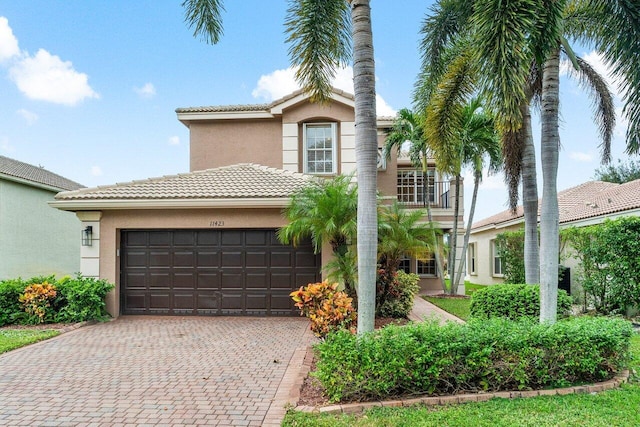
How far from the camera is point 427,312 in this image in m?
12.9

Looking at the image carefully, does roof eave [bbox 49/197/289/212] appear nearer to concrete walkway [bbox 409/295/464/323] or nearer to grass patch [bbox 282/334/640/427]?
concrete walkway [bbox 409/295/464/323]

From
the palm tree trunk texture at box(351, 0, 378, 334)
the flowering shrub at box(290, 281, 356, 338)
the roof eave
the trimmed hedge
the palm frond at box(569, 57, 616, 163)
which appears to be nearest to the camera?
the palm tree trunk texture at box(351, 0, 378, 334)

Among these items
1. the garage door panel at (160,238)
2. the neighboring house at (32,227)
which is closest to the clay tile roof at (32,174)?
the neighboring house at (32,227)

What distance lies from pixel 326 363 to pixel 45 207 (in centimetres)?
1847

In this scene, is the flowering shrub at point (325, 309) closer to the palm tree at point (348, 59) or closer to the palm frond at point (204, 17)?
the palm tree at point (348, 59)

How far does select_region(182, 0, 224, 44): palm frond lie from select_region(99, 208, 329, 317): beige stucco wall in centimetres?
481

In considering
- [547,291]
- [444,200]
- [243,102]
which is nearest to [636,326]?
[547,291]

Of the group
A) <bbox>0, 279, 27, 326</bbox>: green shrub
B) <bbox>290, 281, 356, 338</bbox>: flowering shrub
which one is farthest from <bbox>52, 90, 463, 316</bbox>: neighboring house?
<bbox>290, 281, 356, 338</bbox>: flowering shrub

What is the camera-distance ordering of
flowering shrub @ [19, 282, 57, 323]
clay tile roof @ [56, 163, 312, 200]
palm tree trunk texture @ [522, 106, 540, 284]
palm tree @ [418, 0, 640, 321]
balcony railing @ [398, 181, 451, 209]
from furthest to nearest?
balcony railing @ [398, 181, 451, 209]
clay tile roof @ [56, 163, 312, 200]
flowering shrub @ [19, 282, 57, 323]
palm tree trunk texture @ [522, 106, 540, 284]
palm tree @ [418, 0, 640, 321]

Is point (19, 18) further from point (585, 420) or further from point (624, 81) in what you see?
point (585, 420)

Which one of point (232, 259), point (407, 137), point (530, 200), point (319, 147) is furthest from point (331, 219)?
point (407, 137)

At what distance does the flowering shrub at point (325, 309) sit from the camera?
7605mm

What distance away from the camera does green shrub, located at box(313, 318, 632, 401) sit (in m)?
5.30

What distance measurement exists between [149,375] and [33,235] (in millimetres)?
15040
